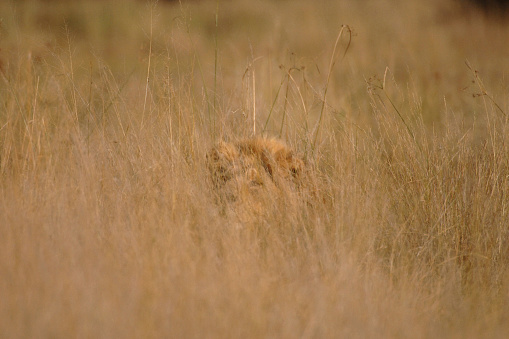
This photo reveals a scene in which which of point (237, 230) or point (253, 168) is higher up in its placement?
point (253, 168)

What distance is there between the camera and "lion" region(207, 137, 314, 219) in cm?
336

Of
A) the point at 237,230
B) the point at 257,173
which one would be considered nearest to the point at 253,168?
the point at 257,173

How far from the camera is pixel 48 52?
393 centimetres

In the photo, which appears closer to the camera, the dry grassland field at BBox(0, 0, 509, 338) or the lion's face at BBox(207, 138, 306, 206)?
the dry grassland field at BBox(0, 0, 509, 338)

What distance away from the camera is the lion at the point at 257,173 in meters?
3.36

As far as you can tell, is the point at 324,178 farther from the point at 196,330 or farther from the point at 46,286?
the point at 46,286

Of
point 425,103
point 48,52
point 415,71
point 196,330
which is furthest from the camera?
point 415,71

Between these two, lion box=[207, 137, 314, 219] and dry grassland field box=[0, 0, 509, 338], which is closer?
dry grassland field box=[0, 0, 509, 338]

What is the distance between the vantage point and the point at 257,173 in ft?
11.3

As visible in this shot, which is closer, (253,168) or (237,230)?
(237,230)

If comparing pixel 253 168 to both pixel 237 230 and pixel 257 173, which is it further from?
pixel 237 230

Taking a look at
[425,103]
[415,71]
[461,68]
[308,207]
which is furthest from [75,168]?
[461,68]

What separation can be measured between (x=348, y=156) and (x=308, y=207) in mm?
421

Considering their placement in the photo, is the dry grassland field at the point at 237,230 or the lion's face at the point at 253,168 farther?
the lion's face at the point at 253,168
